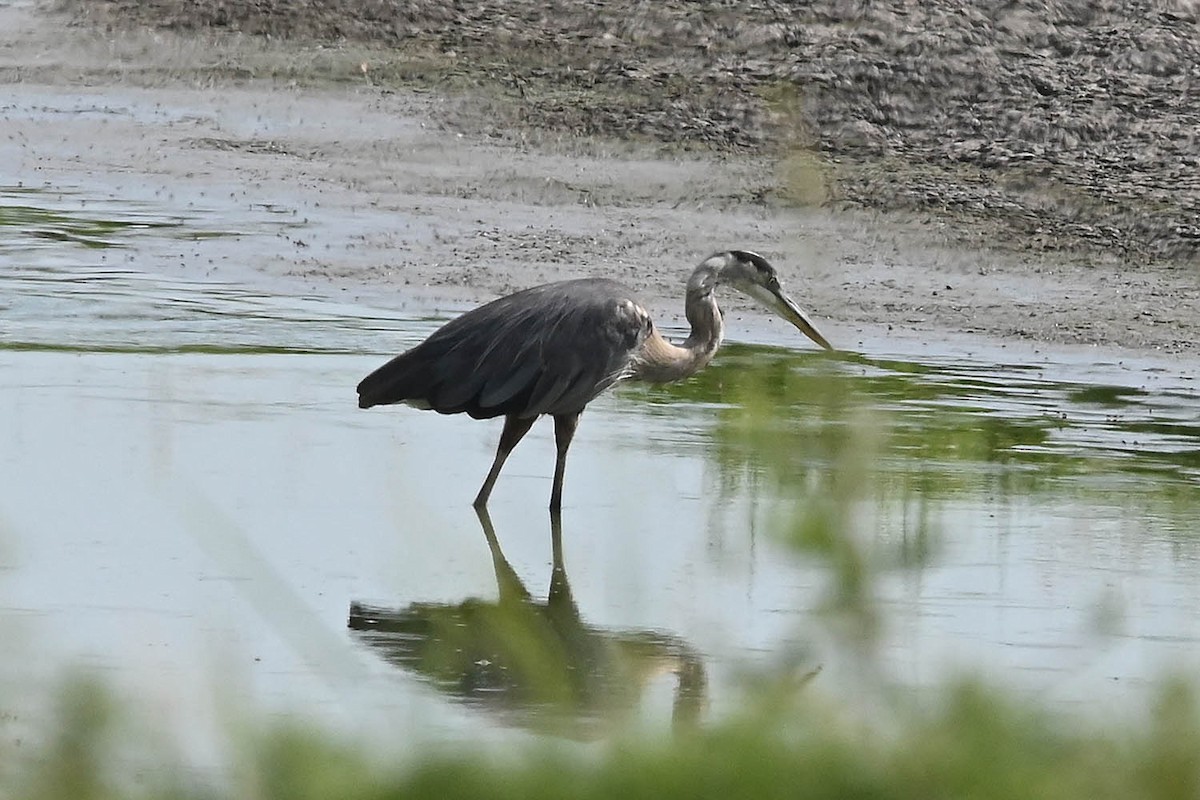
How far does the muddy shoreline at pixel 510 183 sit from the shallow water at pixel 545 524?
1.04 meters

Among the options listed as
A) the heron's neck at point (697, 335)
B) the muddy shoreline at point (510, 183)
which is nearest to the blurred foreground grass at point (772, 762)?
the heron's neck at point (697, 335)

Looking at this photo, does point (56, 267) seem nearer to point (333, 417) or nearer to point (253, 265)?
point (253, 265)

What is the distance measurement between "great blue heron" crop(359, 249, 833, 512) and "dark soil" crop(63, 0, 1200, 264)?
5.21m

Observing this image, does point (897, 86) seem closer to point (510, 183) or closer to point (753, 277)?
point (510, 183)

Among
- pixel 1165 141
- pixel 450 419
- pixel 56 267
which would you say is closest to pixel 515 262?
pixel 56 267

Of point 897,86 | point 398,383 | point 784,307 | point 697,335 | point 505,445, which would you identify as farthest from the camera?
point 897,86

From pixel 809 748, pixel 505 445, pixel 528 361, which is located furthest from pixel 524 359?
pixel 809 748

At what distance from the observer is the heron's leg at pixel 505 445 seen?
26.6ft

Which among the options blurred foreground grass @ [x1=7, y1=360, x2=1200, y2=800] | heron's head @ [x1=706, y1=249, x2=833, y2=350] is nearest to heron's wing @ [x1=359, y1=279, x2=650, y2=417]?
heron's head @ [x1=706, y1=249, x2=833, y2=350]

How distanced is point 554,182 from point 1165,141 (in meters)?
3.84

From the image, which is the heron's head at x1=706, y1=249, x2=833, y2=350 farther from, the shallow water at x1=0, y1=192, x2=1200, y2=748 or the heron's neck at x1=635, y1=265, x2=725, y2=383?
the shallow water at x1=0, y1=192, x2=1200, y2=748

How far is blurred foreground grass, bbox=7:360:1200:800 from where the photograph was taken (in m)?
2.85

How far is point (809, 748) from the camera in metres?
2.92

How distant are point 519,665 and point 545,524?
331 centimetres
